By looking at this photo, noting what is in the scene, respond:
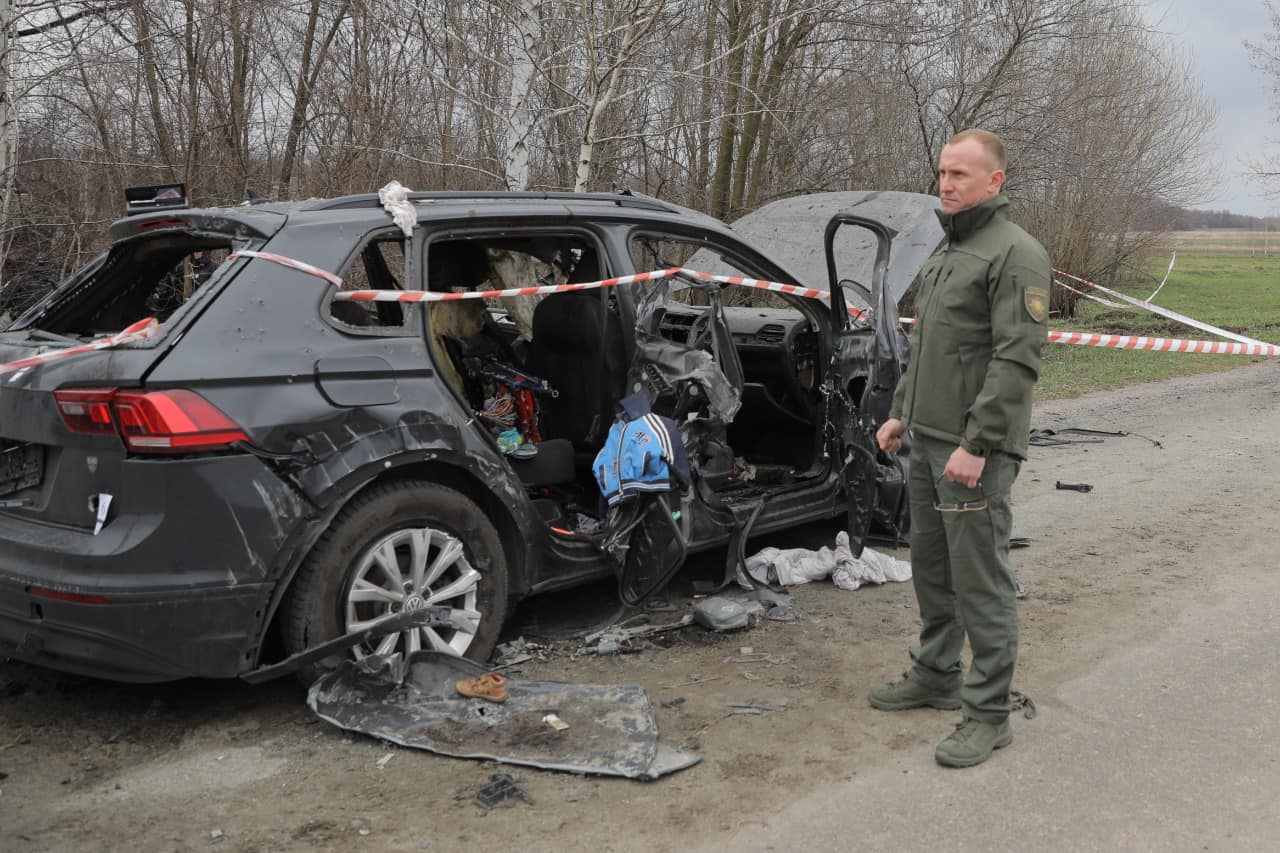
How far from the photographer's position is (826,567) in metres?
5.25

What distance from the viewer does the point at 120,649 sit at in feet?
10.7

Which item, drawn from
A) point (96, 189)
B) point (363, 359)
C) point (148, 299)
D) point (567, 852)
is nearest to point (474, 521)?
point (363, 359)

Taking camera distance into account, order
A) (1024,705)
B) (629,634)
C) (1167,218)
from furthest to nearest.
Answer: (1167,218), (629,634), (1024,705)

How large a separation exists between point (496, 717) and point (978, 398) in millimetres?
1898

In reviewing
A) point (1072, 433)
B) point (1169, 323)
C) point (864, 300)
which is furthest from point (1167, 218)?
point (864, 300)

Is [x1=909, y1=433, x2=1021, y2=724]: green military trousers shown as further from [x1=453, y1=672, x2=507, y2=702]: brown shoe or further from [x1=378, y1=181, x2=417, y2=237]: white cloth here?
[x1=378, y1=181, x2=417, y2=237]: white cloth

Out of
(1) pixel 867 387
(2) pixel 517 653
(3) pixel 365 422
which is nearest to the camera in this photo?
(3) pixel 365 422

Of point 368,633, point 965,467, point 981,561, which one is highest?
point 965,467

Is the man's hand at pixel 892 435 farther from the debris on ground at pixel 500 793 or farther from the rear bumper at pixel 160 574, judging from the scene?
the rear bumper at pixel 160 574

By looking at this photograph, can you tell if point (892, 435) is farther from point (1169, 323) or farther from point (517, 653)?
point (1169, 323)

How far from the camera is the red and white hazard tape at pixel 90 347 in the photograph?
337 centimetres

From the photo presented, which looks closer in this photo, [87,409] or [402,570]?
[87,409]

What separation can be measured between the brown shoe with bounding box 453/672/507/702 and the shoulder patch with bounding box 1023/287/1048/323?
2132 millimetres

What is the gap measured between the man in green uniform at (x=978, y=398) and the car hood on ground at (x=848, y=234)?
194 centimetres
